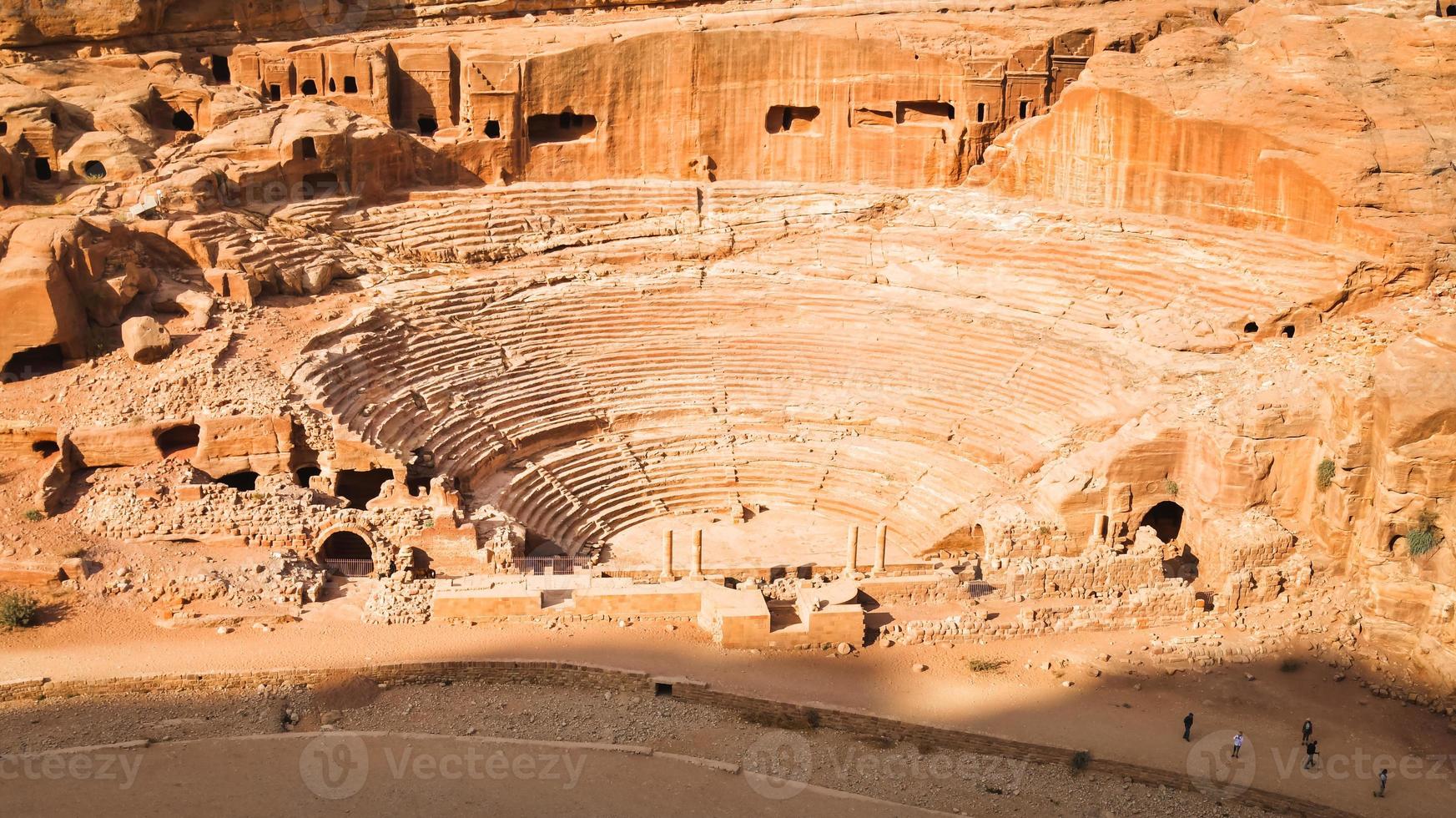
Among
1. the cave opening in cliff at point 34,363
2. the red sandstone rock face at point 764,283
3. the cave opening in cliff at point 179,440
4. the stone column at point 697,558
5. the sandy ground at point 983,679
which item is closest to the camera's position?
the sandy ground at point 983,679

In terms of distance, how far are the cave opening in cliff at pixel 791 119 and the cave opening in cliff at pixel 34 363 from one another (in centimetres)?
1529

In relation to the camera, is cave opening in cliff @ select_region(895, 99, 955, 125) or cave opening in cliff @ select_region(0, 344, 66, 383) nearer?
cave opening in cliff @ select_region(0, 344, 66, 383)

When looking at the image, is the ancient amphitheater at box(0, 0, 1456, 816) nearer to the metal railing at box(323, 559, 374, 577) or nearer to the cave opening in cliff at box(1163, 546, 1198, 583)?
the cave opening in cliff at box(1163, 546, 1198, 583)

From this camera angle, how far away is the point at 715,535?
80.8 feet

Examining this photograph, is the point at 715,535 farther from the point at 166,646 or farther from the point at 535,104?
the point at 535,104

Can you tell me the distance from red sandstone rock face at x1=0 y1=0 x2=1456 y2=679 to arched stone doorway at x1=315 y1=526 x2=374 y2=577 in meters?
0.18

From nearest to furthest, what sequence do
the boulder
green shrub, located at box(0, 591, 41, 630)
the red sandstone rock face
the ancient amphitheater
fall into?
the ancient amphitheater < green shrub, located at box(0, 591, 41, 630) < the red sandstone rock face < the boulder

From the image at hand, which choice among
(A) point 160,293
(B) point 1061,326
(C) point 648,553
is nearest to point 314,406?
(A) point 160,293

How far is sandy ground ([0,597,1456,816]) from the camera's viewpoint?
18.1 metres

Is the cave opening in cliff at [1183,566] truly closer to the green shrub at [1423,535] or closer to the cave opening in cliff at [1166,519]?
the cave opening in cliff at [1166,519]

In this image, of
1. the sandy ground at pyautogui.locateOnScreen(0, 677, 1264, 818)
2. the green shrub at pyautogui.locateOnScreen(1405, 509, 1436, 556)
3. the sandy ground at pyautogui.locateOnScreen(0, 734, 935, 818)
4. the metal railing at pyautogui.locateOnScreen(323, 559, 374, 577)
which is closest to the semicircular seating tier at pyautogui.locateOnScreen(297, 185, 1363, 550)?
the metal railing at pyautogui.locateOnScreen(323, 559, 374, 577)

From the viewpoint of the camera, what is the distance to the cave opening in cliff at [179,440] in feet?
75.0

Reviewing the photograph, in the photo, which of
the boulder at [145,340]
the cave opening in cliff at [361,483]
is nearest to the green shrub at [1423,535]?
the cave opening in cliff at [361,483]

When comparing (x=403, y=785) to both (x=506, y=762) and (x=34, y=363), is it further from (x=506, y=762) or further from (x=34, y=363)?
(x=34, y=363)
